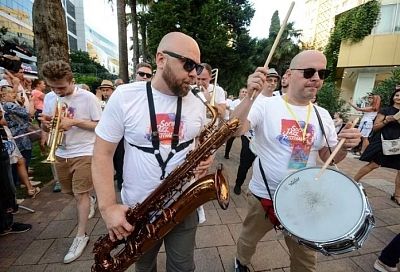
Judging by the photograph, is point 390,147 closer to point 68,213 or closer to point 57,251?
point 57,251

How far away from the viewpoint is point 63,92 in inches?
117

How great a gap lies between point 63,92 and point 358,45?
868 inches

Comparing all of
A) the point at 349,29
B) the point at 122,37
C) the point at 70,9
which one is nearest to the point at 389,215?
the point at 122,37

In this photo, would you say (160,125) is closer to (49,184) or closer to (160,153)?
(160,153)

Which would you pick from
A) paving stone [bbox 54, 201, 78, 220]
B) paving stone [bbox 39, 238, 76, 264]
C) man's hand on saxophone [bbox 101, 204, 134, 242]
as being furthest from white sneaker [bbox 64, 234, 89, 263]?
man's hand on saxophone [bbox 101, 204, 134, 242]

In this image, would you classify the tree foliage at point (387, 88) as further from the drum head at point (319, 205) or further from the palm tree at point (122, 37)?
the palm tree at point (122, 37)

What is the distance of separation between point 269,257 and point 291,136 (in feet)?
5.53

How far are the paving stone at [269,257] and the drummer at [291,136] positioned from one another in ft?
2.11

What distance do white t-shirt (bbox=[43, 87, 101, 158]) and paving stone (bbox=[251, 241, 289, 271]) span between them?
240 centimetres

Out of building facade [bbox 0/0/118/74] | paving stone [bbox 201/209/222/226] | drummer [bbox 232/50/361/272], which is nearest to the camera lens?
drummer [bbox 232/50/361/272]

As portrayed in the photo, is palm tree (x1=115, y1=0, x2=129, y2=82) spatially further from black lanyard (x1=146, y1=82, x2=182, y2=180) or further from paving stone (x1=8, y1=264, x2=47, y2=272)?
black lanyard (x1=146, y1=82, x2=182, y2=180)

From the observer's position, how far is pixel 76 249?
3010mm

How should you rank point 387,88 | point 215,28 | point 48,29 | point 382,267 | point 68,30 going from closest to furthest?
point 382,267, point 48,29, point 387,88, point 215,28, point 68,30

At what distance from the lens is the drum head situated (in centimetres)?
168
